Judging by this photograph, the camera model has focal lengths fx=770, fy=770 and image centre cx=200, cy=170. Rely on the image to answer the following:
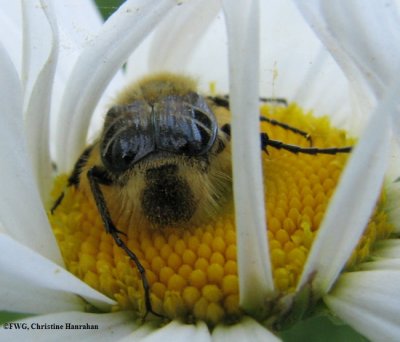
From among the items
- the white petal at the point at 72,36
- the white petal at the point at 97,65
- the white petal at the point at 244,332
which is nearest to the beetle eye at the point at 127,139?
the white petal at the point at 97,65

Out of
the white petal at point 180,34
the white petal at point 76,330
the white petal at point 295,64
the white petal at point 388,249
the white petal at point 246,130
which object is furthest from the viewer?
the white petal at point 295,64

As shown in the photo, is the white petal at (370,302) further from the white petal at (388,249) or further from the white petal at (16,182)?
the white petal at (16,182)

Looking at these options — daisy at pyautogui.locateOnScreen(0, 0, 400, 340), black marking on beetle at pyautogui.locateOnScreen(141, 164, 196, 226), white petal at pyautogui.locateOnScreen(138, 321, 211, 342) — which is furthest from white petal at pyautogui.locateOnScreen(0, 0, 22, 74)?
white petal at pyautogui.locateOnScreen(138, 321, 211, 342)

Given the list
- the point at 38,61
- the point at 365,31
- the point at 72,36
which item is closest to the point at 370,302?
the point at 365,31

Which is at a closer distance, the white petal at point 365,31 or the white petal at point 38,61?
the white petal at point 365,31

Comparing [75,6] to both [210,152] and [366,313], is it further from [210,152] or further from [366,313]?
[366,313]
